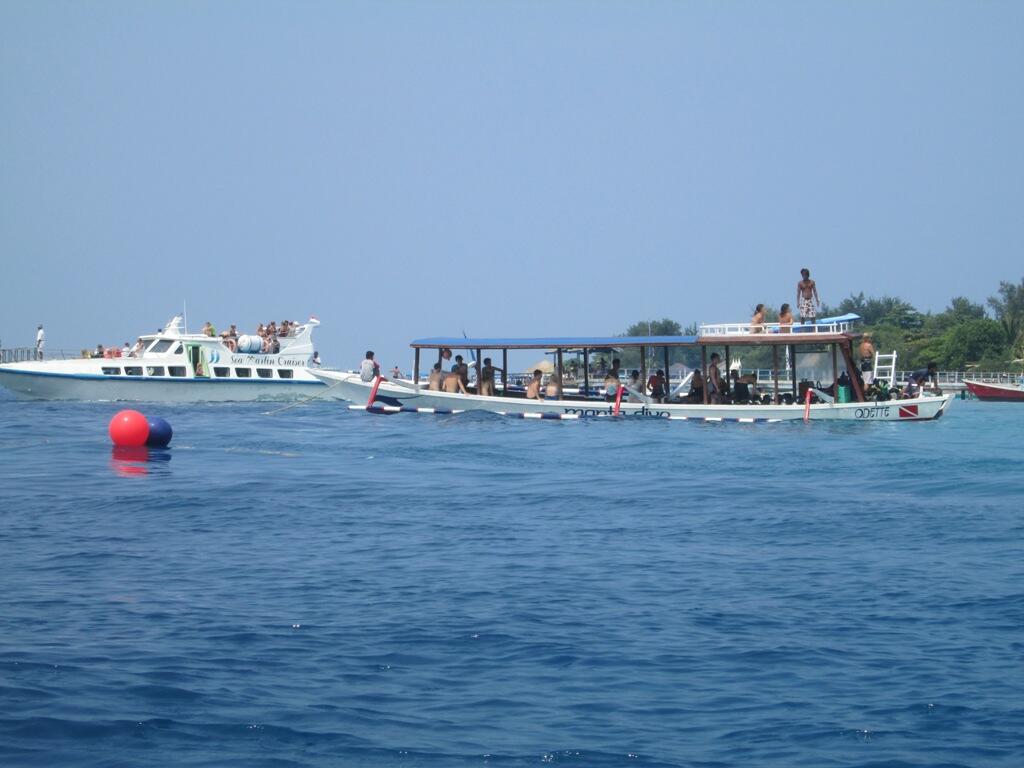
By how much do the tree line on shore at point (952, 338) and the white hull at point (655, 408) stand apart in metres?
40.6

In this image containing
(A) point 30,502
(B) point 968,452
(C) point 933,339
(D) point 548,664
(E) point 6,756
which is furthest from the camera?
(C) point 933,339

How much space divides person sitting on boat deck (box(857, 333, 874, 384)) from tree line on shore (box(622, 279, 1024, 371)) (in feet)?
127

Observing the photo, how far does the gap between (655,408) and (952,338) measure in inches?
2510

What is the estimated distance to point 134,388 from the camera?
45.3 meters

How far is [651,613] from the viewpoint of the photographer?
1112 cm

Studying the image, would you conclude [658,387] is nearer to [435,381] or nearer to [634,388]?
[634,388]

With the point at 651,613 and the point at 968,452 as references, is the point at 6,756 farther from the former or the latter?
the point at 968,452

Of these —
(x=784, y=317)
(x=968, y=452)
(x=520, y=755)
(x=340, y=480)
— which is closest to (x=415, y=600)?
(x=520, y=755)

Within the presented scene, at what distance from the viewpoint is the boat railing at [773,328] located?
108 feet

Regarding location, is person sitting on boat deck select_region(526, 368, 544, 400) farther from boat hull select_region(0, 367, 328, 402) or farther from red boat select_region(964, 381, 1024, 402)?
red boat select_region(964, 381, 1024, 402)

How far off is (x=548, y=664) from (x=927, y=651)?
3090 millimetres

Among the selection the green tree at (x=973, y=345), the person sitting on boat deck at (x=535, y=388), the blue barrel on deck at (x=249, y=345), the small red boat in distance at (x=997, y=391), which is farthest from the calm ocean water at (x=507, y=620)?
the green tree at (x=973, y=345)

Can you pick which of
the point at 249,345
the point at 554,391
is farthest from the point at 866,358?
the point at 249,345

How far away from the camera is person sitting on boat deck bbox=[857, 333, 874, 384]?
35.4 m
